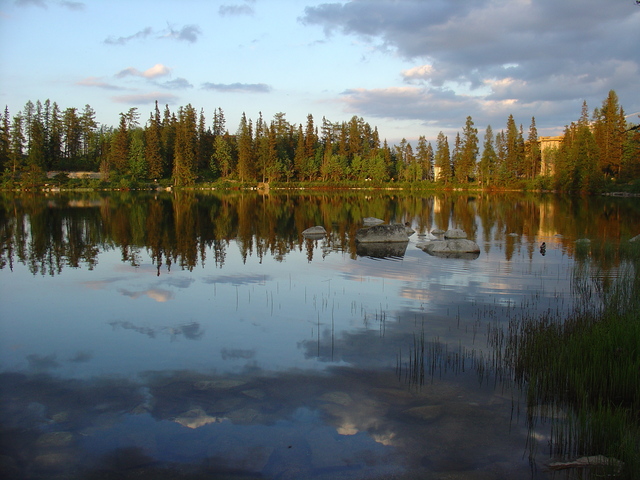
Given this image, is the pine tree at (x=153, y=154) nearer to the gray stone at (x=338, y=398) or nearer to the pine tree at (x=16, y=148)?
the pine tree at (x=16, y=148)

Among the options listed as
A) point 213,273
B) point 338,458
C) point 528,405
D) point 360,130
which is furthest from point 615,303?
point 360,130

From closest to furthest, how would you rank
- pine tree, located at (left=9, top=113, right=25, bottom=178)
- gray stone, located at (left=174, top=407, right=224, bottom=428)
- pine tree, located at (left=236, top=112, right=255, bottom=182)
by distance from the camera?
gray stone, located at (left=174, top=407, right=224, bottom=428) → pine tree, located at (left=9, top=113, right=25, bottom=178) → pine tree, located at (left=236, top=112, right=255, bottom=182)

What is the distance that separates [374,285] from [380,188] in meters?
82.8

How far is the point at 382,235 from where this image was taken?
18.4m

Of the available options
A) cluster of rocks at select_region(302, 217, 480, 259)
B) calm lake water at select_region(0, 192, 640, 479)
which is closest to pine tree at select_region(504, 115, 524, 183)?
cluster of rocks at select_region(302, 217, 480, 259)

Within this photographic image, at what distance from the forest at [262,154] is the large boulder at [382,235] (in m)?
58.9

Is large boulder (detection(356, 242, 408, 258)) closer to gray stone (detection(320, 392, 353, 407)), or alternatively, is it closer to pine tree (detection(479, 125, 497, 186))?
gray stone (detection(320, 392, 353, 407))

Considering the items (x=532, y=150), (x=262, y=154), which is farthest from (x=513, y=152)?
(x=262, y=154)

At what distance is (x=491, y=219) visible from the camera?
29.9 meters

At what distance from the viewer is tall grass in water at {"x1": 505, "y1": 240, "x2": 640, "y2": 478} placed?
4195 mm

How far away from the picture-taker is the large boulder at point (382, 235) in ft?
60.3

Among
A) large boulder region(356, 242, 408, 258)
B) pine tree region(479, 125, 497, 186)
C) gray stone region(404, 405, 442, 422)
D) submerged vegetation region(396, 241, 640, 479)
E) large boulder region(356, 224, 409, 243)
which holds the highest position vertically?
pine tree region(479, 125, 497, 186)

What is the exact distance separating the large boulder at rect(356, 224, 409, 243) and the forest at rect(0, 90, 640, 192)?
5894 centimetres

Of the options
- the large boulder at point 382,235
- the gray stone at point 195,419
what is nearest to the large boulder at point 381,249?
the large boulder at point 382,235
